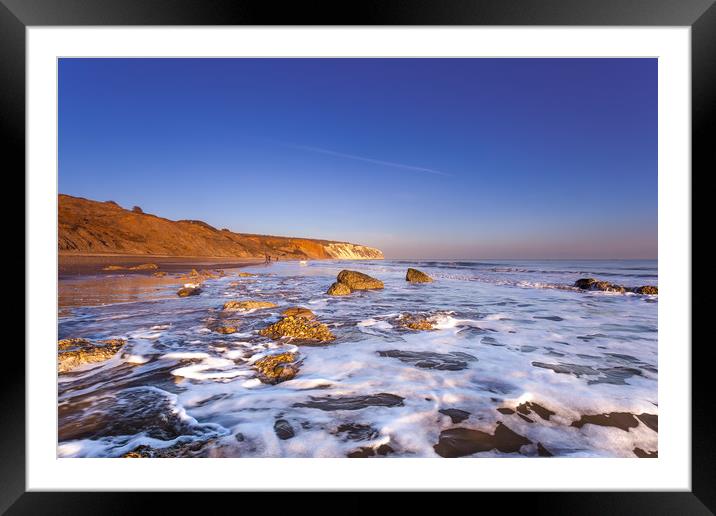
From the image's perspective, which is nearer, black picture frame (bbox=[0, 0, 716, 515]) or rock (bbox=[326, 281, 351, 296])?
black picture frame (bbox=[0, 0, 716, 515])

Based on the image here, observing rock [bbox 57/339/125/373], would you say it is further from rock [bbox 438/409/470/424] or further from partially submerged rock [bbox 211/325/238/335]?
rock [bbox 438/409/470/424]

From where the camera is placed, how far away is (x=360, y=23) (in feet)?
4.42

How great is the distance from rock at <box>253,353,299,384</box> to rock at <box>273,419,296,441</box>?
1.82 feet

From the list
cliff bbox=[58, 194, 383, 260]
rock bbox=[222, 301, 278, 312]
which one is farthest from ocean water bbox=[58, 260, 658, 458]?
cliff bbox=[58, 194, 383, 260]

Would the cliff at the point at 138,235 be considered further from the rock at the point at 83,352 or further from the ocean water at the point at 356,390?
the ocean water at the point at 356,390

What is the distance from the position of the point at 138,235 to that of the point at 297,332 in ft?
111

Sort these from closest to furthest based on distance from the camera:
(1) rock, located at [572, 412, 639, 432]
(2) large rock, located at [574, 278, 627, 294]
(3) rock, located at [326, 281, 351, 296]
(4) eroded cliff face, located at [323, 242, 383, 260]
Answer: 1. (1) rock, located at [572, 412, 639, 432]
2. (3) rock, located at [326, 281, 351, 296]
3. (2) large rock, located at [574, 278, 627, 294]
4. (4) eroded cliff face, located at [323, 242, 383, 260]

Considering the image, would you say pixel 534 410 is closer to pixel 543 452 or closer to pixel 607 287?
pixel 543 452

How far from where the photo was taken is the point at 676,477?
1.41 m

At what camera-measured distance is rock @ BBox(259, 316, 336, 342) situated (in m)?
3.37

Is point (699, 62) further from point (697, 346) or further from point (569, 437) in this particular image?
point (569, 437)

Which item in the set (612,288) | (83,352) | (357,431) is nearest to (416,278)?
(612,288)

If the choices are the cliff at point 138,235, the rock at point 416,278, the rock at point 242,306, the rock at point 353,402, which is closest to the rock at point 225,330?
the rock at point 242,306

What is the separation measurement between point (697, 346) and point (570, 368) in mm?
1658
